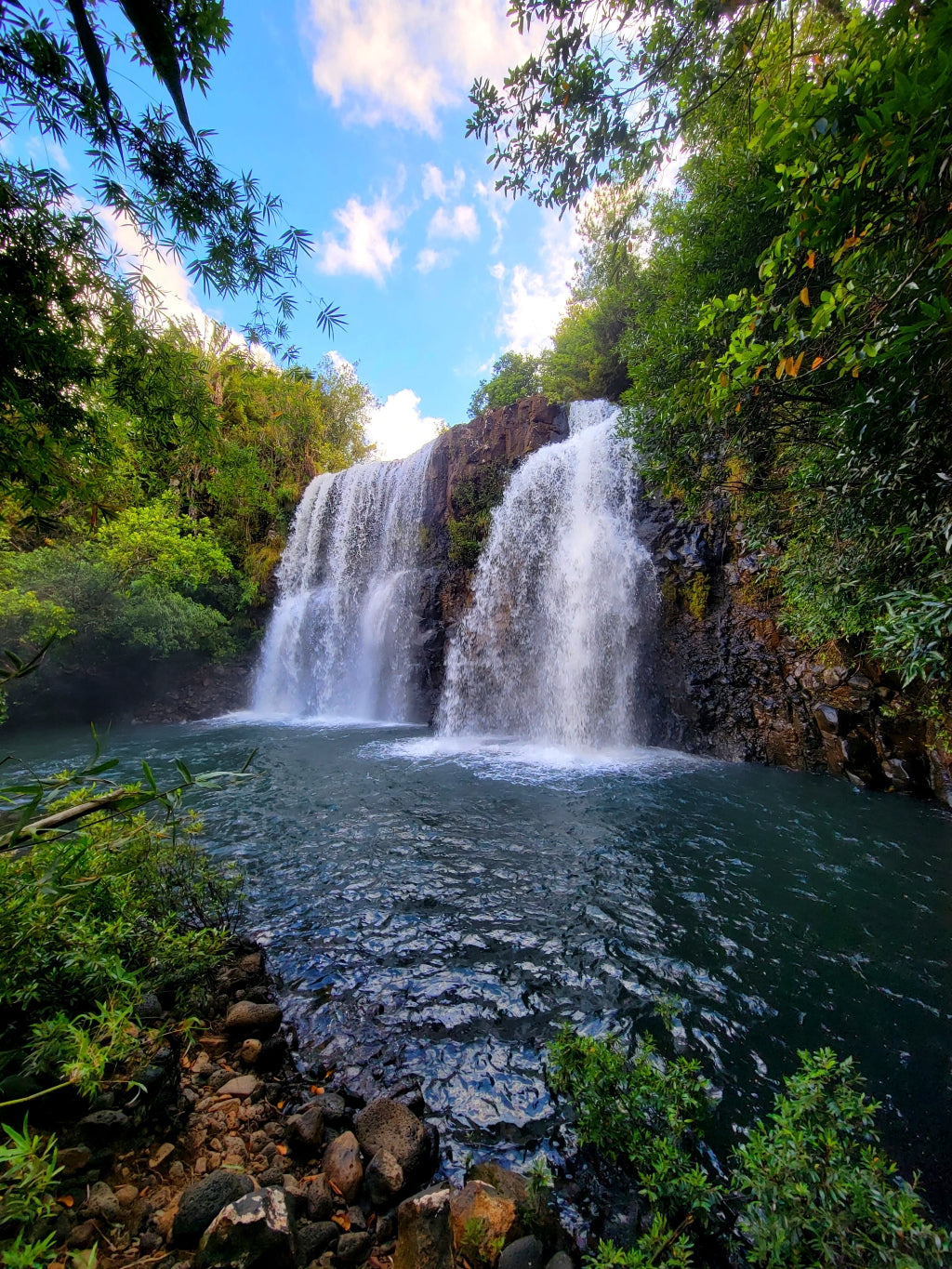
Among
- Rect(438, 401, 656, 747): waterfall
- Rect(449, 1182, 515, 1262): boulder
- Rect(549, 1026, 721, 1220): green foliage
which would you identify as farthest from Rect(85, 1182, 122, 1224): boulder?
Rect(438, 401, 656, 747): waterfall

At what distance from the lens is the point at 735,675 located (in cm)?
1109

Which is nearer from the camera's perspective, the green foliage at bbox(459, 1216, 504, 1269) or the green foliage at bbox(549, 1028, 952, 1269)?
the green foliage at bbox(549, 1028, 952, 1269)

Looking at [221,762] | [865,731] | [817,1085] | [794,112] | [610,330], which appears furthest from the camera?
[610,330]

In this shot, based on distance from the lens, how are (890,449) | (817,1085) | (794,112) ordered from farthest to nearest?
1. (890,449)
2. (794,112)
3. (817,1085)

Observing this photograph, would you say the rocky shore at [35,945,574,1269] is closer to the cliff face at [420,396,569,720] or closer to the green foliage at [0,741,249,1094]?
the green foliage at [0,741,249,1094]

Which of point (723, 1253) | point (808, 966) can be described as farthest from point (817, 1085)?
point (808, 966)

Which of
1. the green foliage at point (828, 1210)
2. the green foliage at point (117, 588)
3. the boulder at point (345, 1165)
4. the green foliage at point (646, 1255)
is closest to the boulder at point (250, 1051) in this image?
the boulder at point (345, 1165)

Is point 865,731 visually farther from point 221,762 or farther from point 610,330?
point 610,330

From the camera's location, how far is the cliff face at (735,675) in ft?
27.0

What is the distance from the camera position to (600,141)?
4.70 metres

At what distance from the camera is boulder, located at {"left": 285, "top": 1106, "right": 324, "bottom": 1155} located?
2.28m

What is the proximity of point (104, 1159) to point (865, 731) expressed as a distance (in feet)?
34.9

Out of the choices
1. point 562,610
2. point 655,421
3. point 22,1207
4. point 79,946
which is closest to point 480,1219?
point 22,1207

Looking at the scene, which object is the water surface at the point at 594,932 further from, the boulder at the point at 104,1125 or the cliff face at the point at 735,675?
the boulder at the point at 104,1125
